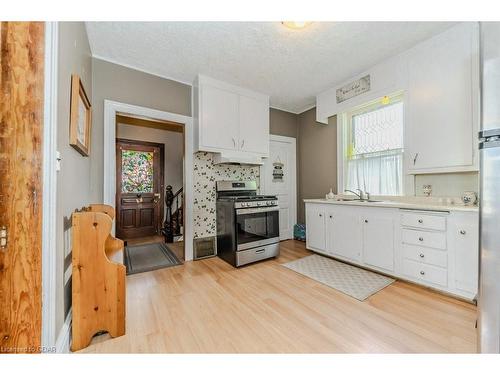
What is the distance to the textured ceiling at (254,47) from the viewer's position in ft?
6.42

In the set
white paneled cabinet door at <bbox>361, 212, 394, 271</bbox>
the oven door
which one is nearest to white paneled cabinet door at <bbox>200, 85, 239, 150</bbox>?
the oven door

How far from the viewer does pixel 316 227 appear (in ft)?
10.2

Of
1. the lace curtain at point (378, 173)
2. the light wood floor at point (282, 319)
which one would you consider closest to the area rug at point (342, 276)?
the light wood floor at point (282, 319)

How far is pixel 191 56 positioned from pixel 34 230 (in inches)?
88.4

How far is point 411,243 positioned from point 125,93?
363cm

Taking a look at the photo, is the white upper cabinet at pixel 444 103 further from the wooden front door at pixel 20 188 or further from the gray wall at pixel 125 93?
the wooden front door at pixel 20 188

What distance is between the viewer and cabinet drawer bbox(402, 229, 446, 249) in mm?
1889

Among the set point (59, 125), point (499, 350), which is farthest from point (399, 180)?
point (59, 125)

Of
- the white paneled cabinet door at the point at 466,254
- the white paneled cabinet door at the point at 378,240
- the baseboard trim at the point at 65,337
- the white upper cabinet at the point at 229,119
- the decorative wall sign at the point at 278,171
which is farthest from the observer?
the decorative wall sign at the point at 278,171

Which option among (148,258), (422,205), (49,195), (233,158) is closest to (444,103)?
(422,205)

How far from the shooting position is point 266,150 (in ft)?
11.0

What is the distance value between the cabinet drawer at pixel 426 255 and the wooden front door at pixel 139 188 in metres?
4.41

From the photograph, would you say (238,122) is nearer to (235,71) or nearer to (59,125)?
(235,71)

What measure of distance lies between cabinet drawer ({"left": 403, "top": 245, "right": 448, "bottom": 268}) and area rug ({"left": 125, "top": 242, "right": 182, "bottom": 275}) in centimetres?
271
